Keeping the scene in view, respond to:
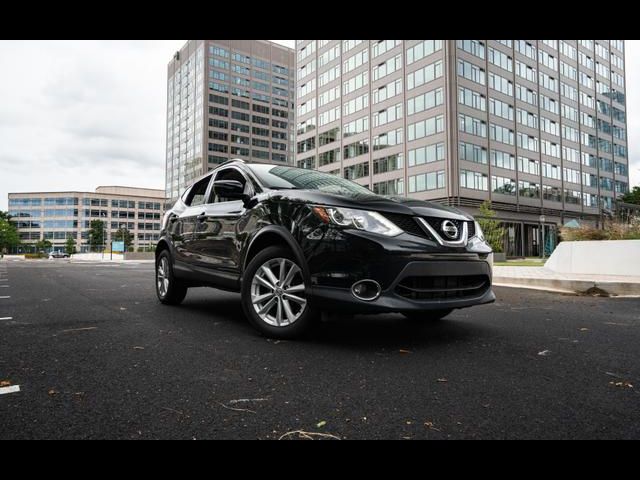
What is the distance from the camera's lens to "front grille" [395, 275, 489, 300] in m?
3.11

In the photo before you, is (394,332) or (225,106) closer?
(394,332)

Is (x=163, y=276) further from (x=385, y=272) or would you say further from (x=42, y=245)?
(x=42, y=245)

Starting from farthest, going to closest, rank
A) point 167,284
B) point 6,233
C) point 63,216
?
point 63,216
point 6,233
point 167,284

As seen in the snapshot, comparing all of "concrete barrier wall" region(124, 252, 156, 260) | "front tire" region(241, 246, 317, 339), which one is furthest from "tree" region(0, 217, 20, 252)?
"front tire" region(241, 246, 317, 339)

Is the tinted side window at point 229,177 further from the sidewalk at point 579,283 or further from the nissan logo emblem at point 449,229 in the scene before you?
the sidewalk at point 579,283

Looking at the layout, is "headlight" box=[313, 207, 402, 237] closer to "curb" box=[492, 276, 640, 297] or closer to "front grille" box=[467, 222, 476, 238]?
"front grille" box=[467, 222, 476, 238]

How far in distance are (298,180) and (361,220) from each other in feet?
3.67

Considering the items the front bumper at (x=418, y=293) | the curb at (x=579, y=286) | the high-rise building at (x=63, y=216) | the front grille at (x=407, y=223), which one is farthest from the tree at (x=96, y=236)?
the front grille at (x=407, y=223)

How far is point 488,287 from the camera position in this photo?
369 centimetres

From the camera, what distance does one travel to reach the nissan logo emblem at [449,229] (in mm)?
3324

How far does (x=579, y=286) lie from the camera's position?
8.17 meters

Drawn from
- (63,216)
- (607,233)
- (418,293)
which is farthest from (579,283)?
(63,216)

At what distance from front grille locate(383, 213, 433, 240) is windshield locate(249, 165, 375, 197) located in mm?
554
